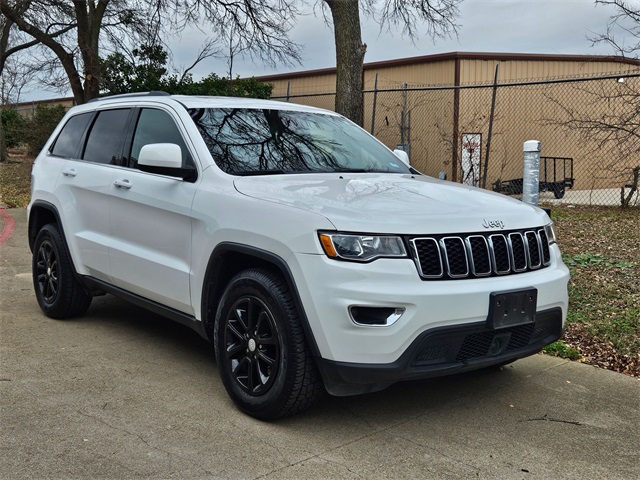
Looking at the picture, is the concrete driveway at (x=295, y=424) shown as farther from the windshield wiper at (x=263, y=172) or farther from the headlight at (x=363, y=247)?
the windshield wiper at (x=263, y=172)

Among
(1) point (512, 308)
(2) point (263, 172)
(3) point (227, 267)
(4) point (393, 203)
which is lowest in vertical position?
(1) point (512, 308)

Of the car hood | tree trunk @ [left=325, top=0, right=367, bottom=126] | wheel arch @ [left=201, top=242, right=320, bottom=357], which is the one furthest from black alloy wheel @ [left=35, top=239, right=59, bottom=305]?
tree trunk @ [left=325, top=0, right=367, bottom=126]

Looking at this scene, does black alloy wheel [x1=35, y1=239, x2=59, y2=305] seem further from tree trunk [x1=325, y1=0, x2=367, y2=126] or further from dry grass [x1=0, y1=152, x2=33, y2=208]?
dry grass [x1=0, y1=152, x2=33, y2=208]

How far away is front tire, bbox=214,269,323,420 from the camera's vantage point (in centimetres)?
368

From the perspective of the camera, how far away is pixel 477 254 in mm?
3748

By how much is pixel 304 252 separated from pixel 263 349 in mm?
665

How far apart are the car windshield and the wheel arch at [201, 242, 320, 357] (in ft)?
1.87

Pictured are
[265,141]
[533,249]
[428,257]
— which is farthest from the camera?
[265,141]

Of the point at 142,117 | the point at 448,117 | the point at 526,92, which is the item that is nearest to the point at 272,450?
the point at 142,117

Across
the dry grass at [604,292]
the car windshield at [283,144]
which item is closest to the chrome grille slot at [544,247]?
the car windshield at [283,144]

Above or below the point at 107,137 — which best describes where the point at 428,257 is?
below

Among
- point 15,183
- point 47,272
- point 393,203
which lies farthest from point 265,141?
point 15,183

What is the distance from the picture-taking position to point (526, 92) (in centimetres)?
2044

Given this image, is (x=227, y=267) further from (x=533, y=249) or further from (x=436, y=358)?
(x=533, y=249)
